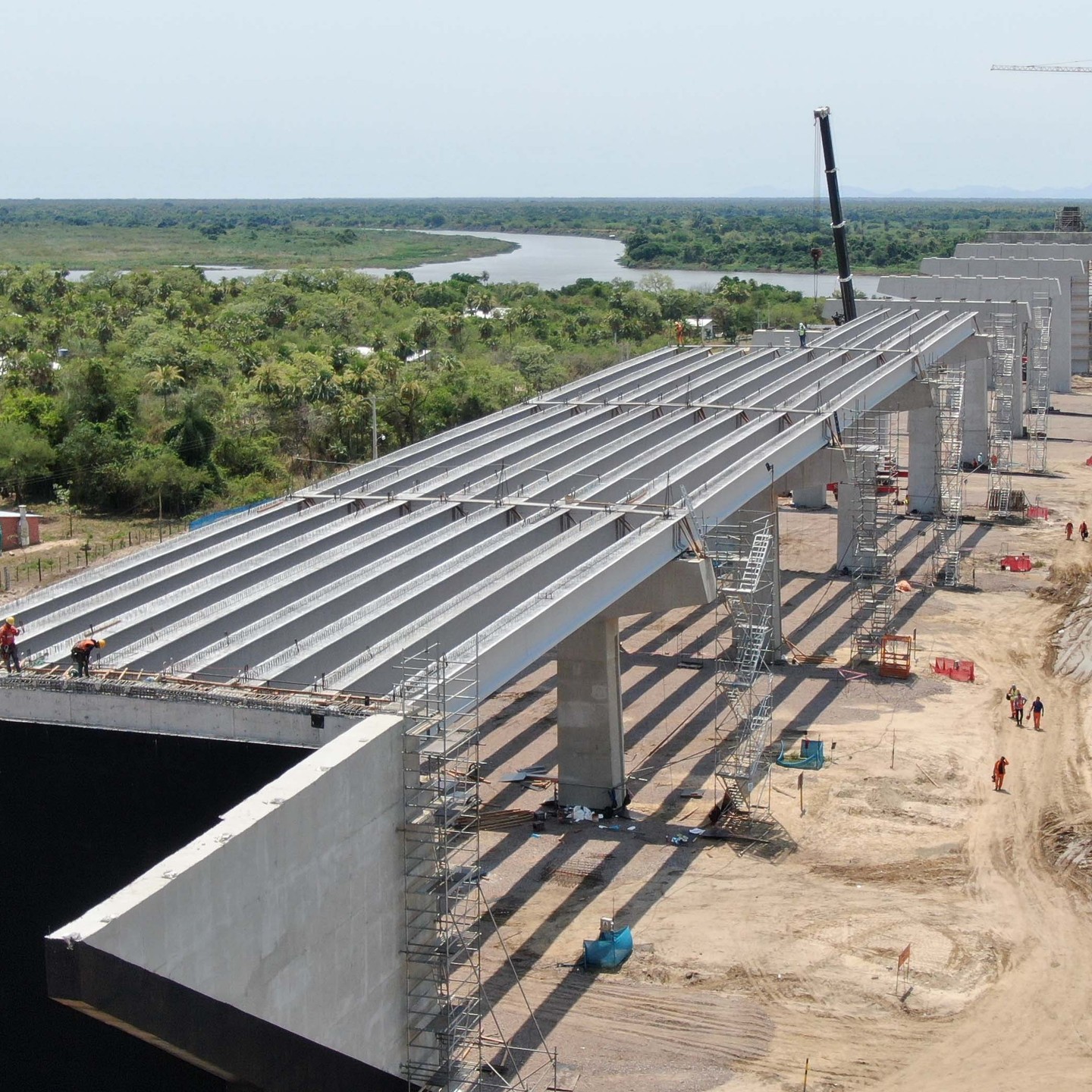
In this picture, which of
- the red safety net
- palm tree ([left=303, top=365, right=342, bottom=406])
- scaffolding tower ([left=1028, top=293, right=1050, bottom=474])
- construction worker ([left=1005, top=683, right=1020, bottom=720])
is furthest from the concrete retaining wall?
scaffolding tower ([left=1028, top=293, right=1050, bottom=474])

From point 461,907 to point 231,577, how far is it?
6888 millimetres

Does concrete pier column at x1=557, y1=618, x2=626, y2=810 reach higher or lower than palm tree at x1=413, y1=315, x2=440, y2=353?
lower

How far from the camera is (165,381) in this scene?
7319 centimetres

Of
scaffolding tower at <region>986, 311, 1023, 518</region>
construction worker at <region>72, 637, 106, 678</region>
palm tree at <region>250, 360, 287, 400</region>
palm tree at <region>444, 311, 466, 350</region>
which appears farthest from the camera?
palm tree at <region>444, 311, 466, 350</region>

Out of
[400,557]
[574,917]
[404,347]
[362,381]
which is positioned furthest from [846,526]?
[404,347]

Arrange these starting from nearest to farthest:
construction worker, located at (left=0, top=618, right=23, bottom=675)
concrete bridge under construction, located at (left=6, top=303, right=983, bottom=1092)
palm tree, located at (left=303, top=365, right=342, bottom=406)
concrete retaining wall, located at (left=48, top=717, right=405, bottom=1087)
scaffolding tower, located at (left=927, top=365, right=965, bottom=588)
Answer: concrete retaining wall, located at (left=48, top=717, right=405, bottom=1087) < concrete bridge under construction, located at (left=6, top=303, right=983, bottom=1092) < construction worker, located at (left=0, top=618, right=23, bottom=675) < scaffolding tower, located at (left=927, top=365, right=965, bottom=588) < palm tree, located at (left=303, top=365, right=342, bottom=406)

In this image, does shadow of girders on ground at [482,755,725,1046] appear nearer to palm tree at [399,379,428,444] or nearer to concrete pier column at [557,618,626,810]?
concrete pier column at [557,618,626,810]

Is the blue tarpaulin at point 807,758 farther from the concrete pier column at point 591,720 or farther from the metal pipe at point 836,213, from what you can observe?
the metal pipe at point 836,213

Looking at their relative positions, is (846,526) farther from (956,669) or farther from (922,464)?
(956,669)

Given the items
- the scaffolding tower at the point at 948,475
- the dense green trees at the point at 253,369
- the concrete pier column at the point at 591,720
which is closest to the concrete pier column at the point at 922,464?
the scaffolding tower at the point at 948,475

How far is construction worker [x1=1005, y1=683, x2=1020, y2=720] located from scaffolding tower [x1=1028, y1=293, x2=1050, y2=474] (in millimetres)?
34066

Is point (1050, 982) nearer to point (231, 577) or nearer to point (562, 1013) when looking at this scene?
point (562, 1013)

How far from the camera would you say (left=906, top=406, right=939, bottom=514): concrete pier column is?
5703 cm

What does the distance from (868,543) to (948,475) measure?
828 centimetres
